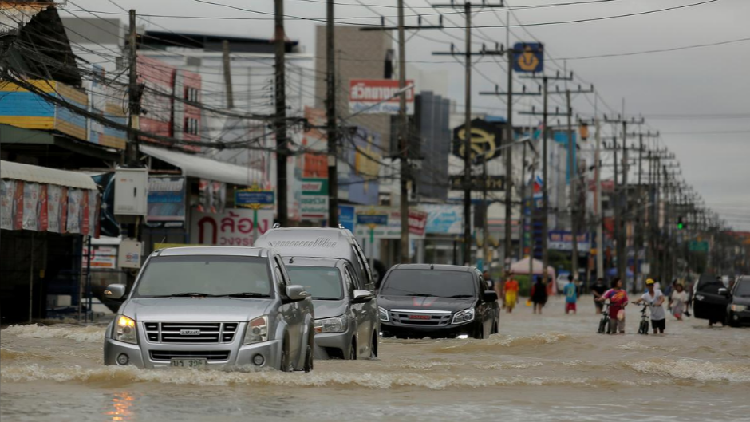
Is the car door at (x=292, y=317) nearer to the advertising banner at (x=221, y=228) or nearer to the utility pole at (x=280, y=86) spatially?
the utility pole at (x=280, y=86)

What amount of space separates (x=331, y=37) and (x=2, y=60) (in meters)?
19.2

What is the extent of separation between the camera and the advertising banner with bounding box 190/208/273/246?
2090 inches

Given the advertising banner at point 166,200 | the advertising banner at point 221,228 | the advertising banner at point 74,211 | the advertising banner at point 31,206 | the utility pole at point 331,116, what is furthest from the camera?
the advertising banner at point 221,228

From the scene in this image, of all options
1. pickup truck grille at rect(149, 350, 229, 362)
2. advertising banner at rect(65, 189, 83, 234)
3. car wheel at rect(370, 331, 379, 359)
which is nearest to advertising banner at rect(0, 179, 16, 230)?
advertising banner at rect(65, 189, 83, 234)

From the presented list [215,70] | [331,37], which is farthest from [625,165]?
[331,37]

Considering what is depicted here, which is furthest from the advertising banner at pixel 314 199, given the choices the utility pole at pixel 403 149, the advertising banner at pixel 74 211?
the advertising banner at pixel 74 211

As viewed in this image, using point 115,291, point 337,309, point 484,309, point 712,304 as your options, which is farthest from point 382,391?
point 712,304

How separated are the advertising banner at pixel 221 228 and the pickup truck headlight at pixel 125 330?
1523 inches

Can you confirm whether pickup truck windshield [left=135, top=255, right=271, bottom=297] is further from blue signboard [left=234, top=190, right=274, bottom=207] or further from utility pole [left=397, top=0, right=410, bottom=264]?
utility pole [left=397, top=0, right=410, bottom=264]

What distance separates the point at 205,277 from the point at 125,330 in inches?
54.0

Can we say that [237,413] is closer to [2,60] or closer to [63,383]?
[63,383]

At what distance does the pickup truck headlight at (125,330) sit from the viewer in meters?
14.0

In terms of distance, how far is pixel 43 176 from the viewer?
30.3m

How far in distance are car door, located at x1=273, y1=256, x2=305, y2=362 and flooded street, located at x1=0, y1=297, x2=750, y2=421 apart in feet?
1.42
